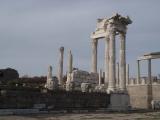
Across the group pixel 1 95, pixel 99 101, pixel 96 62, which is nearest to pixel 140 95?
pixel 96 62

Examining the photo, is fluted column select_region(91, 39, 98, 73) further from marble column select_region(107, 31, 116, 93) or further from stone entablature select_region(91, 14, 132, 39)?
marble column select_region(107, 31, 116, 93)

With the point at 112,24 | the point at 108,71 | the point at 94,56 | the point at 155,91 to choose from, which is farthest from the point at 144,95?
the point at 112,24

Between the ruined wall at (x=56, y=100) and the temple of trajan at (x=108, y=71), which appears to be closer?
the ruined wall at (x=56, y=100)

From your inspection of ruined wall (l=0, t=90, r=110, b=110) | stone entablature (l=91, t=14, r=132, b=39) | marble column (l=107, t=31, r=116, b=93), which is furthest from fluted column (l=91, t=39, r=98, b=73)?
ruined wall (l=0, t=90, r=110, b=110)

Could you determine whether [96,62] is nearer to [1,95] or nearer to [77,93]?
[77,93]

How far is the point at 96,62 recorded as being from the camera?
47.6m

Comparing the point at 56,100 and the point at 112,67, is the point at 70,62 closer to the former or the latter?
the point at 112,67

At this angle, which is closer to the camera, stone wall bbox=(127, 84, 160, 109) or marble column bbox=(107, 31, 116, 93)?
marble column bbox=(107, 31, 116, 93)

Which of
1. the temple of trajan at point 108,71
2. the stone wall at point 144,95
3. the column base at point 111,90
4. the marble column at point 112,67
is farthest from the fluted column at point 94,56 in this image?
the stone wall at point 144,95

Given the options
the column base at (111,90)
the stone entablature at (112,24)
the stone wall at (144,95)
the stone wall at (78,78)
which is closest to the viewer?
the column base at (111,90)

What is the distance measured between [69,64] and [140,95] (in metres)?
15.5

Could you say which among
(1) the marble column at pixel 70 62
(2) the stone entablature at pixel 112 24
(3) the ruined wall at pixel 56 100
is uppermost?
(2) the stone entablature at pixel 112 24

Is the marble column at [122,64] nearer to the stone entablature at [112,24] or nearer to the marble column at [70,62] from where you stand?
the stone entablature at [112,24]

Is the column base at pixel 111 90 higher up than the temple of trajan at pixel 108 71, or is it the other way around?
the temple of trajan at pixel 108 71
